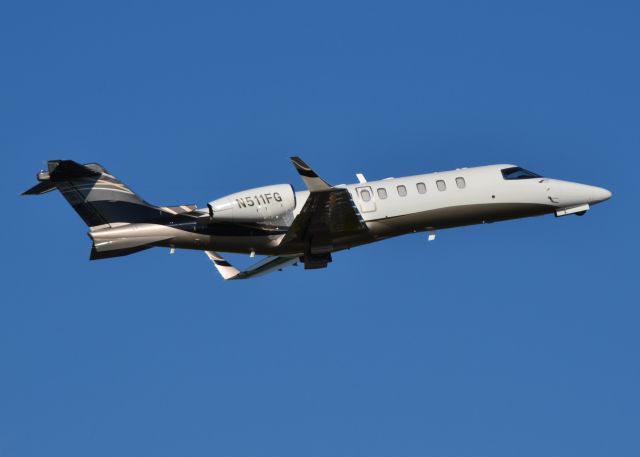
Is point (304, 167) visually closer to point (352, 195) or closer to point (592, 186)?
point (352, 195)

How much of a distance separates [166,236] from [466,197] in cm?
878

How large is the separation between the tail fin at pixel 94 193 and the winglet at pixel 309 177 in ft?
15.4

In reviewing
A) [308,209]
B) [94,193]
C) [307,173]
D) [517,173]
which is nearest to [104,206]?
[94,193]

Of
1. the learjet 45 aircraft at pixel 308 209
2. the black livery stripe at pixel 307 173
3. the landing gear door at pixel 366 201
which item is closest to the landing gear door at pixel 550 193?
the learjet 45 aircraft at pixel 308 209

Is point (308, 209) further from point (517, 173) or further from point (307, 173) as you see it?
point (517, 173)

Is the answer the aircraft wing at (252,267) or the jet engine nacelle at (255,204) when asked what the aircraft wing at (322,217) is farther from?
the aircraft wing at (252,267)

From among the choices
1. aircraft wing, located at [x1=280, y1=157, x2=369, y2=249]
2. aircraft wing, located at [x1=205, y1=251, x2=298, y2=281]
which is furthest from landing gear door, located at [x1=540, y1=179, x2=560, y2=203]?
aircraft wing, located at [x1=205, y1=251, x2=298, y2=281]

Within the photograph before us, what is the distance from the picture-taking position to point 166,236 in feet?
105

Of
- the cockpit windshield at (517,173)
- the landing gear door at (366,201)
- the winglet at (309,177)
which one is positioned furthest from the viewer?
the cockpit windshield at (517,173)

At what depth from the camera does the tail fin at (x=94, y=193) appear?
31.2 metres

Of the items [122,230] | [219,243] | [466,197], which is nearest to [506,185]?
[466,197]

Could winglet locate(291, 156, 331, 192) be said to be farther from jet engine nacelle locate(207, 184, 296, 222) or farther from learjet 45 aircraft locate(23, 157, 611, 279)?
jet engine nacelle locate(207, 184, 296, 222)

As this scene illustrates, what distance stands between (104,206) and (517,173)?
12.3 metres

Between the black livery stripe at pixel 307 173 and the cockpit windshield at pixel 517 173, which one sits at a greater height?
the cockpit windshield at pixel 517 173
